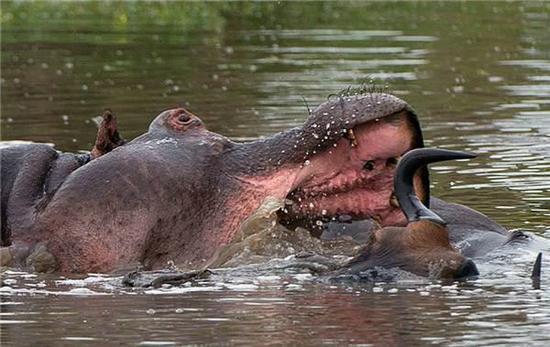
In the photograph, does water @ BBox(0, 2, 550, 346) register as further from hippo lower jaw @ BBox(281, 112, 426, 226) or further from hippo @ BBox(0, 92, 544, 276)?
hippo lower jaw @ BBox(281, 112, 426, 226)

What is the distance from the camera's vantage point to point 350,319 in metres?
5.81

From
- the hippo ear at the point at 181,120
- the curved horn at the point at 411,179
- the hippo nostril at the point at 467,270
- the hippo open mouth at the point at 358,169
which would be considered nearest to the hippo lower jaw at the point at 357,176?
the hippo open mouth at the point at 358,169

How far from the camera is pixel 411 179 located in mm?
6465

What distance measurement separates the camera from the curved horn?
635 cm

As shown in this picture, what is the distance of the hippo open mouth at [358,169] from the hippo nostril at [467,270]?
0.38 metres

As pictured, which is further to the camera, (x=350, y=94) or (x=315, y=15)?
(x=315, y=15)

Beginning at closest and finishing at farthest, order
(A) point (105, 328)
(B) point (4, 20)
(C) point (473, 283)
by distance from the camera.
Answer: (A) point (105, 328)
(C) point (473, 283)
(B) point (4, 20)

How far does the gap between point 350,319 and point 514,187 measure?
375 centimetres

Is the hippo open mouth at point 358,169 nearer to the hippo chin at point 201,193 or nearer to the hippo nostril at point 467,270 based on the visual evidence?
the hippo chin at point 201,193

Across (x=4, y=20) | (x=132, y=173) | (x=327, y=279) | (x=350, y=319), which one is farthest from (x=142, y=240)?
(x=4, y=20)

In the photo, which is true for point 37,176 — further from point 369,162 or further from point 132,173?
point 369,162

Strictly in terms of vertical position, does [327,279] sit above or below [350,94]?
below

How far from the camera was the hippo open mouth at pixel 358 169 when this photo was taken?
263 inches

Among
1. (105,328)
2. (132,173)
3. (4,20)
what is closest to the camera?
(105,328)
